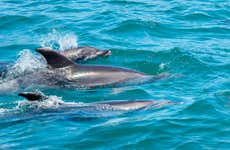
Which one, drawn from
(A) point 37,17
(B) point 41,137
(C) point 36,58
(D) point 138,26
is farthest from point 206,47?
(B) point 41,137

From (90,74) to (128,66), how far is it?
6.18ft

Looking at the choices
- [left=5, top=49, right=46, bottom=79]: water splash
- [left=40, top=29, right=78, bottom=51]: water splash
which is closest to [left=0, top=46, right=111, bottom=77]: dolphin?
[left=5, top=49, right=46, bottom=79]: water splash

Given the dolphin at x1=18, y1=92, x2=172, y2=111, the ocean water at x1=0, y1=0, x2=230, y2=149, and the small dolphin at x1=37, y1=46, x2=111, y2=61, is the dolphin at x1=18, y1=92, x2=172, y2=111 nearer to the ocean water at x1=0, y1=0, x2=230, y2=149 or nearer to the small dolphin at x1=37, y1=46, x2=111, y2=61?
the ocean water at x1=0, y1=0, x2=230, y2=149

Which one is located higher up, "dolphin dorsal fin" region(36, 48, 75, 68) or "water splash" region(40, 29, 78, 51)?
"dolphin dorsal fin" region(36, 48, 75, 68)

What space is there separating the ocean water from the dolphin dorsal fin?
2.03 ft

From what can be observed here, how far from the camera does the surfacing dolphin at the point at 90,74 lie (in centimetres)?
1497

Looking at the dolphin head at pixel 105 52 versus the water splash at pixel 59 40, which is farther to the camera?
the water splash at pixel 59 40

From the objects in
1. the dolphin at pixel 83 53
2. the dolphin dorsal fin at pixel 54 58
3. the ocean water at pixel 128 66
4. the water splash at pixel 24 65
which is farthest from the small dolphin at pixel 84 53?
the dolphin dorsal fin at pixel 54 58

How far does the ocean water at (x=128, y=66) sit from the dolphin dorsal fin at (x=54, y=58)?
0.62 meters

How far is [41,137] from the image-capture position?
11352mm

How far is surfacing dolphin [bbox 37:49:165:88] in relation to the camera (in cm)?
1497

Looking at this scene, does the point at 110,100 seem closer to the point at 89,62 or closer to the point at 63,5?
the point at 89,62

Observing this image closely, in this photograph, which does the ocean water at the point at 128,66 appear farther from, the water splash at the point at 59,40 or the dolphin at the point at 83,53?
the dolphin at the point at 83,53

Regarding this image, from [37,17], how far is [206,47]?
6850mm
